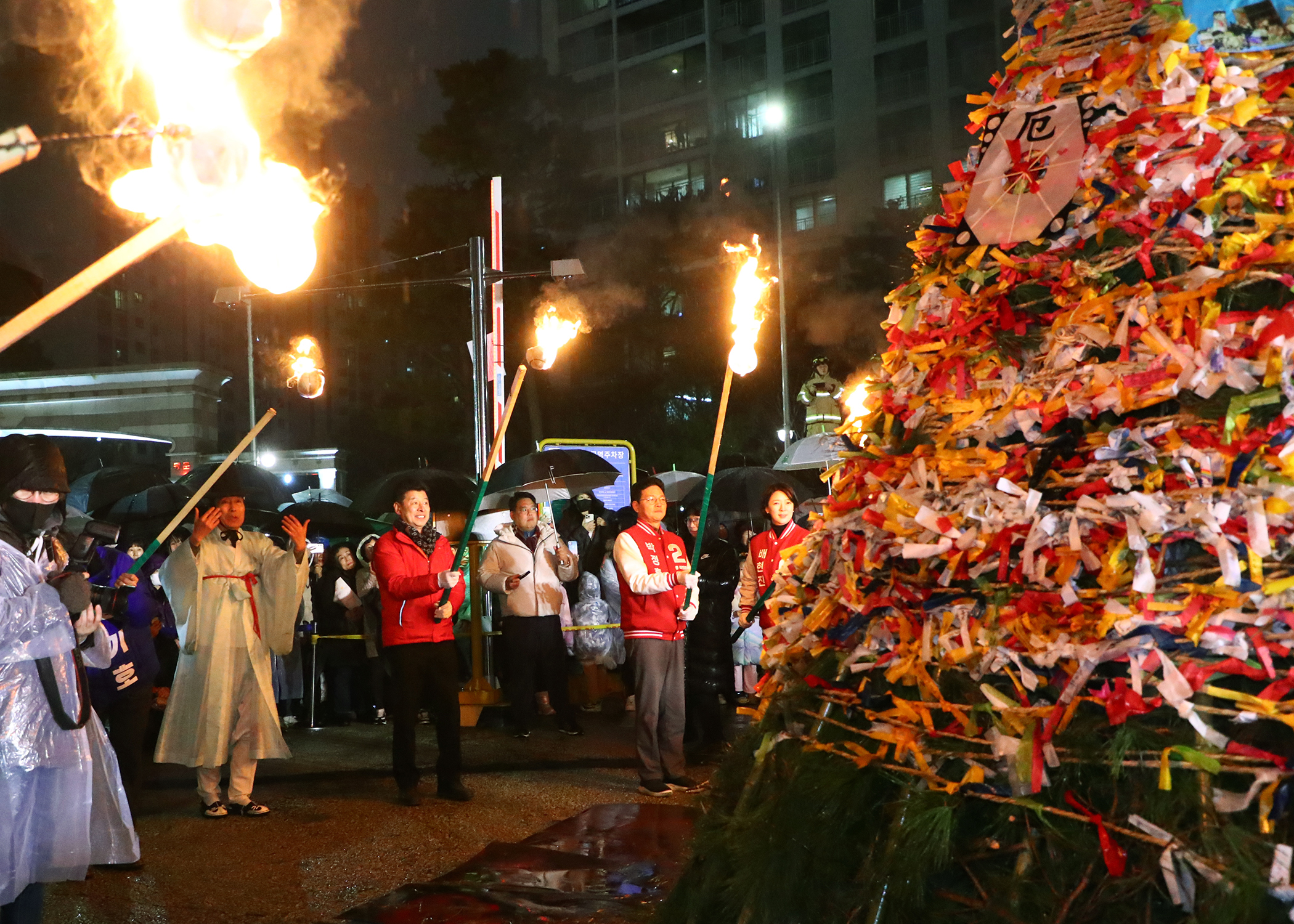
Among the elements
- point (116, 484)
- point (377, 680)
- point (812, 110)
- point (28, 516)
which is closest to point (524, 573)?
point (377, 680)

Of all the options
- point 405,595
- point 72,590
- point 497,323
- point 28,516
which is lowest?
point 405,595

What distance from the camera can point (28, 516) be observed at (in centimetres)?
434

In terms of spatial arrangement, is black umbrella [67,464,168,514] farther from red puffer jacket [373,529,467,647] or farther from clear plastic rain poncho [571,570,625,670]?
red puffer jacket [373,529,467,647]

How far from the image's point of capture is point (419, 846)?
618 cm

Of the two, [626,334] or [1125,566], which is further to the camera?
[626,334]

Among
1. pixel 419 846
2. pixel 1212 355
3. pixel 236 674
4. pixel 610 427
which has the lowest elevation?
pixel 419 846

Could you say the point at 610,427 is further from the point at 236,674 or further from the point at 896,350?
the point at 896,350

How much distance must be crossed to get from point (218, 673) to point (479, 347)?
765 cm

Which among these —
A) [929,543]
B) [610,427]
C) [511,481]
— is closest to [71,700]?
[929,543]

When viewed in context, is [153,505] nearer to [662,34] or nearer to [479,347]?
[479,347]

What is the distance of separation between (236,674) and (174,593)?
2.21 ft

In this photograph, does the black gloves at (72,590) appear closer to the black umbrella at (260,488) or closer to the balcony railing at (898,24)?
the black umbrella at (260,488)

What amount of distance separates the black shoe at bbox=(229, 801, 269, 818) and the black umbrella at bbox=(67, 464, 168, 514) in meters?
8.87

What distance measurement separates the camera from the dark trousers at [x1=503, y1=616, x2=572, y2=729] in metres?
10.4
